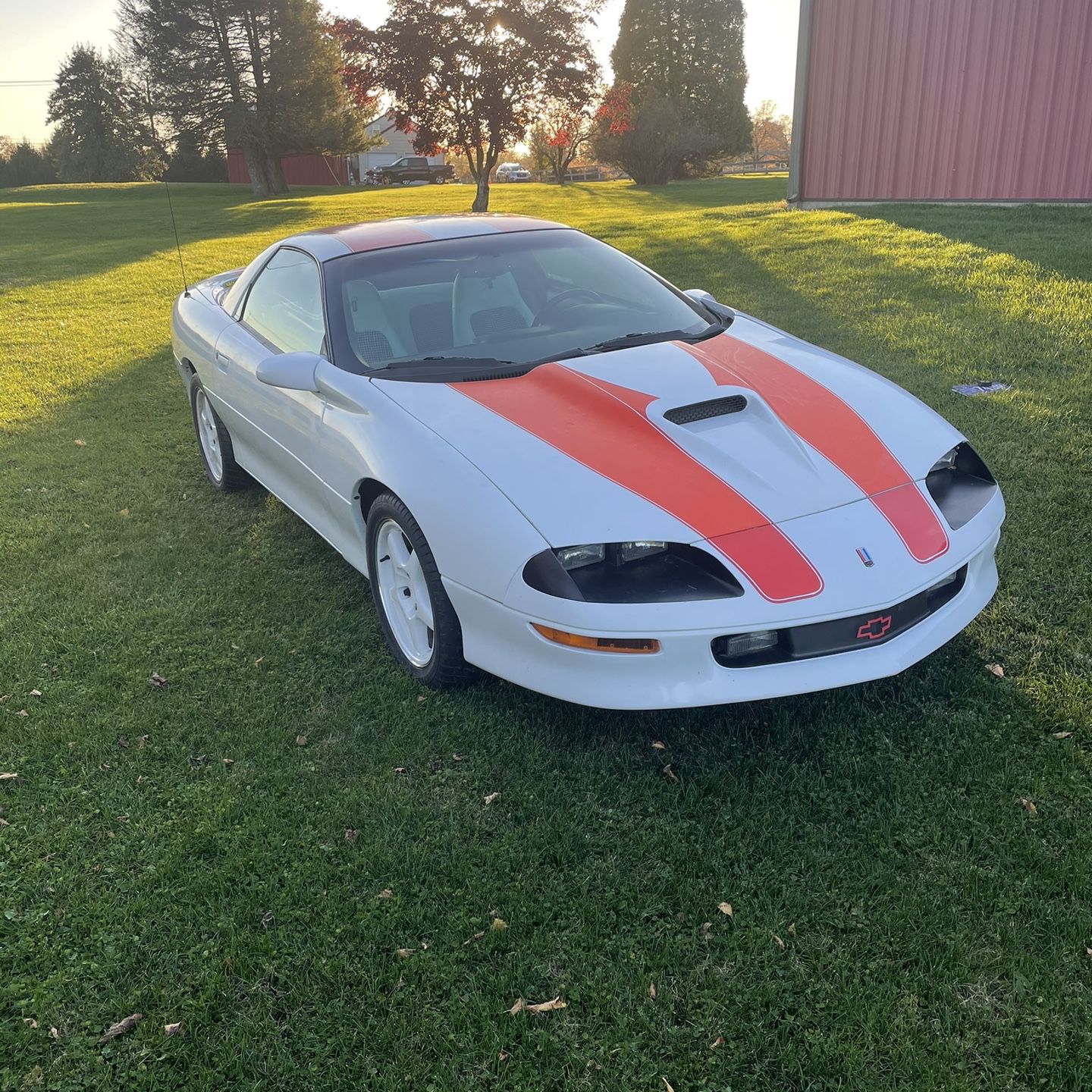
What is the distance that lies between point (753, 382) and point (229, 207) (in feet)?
86.2

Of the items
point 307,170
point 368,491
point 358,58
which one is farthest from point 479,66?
point 307,170

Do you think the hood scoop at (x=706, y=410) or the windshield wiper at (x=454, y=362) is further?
the windshield wiper at (x=454, y=362)

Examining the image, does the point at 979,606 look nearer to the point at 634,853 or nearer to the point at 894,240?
the point at 634,853

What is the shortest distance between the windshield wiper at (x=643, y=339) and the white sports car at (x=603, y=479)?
1 centimetres

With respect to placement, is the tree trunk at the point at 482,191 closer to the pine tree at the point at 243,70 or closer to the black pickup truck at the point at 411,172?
the pine tree at the point at 243,70

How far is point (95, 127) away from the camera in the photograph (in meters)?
44.2

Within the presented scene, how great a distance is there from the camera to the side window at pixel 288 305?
386cm

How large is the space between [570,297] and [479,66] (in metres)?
14.4

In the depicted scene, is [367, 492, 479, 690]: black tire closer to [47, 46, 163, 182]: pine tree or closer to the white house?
the white house

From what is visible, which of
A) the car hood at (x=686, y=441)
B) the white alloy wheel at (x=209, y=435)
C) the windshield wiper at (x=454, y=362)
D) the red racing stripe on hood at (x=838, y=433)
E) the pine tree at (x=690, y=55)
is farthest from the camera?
the pine tree at (x=690, y=55)

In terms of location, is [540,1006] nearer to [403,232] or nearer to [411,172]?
[403,232]

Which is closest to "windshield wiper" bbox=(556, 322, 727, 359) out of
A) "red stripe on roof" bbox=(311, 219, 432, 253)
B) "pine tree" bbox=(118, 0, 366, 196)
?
"red stripe on roof" bbox=(311, 219, 432, 253)

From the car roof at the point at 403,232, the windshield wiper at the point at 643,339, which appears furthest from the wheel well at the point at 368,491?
the car roof at the point at 403,232

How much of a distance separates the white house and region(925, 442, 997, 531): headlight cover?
107 ft
